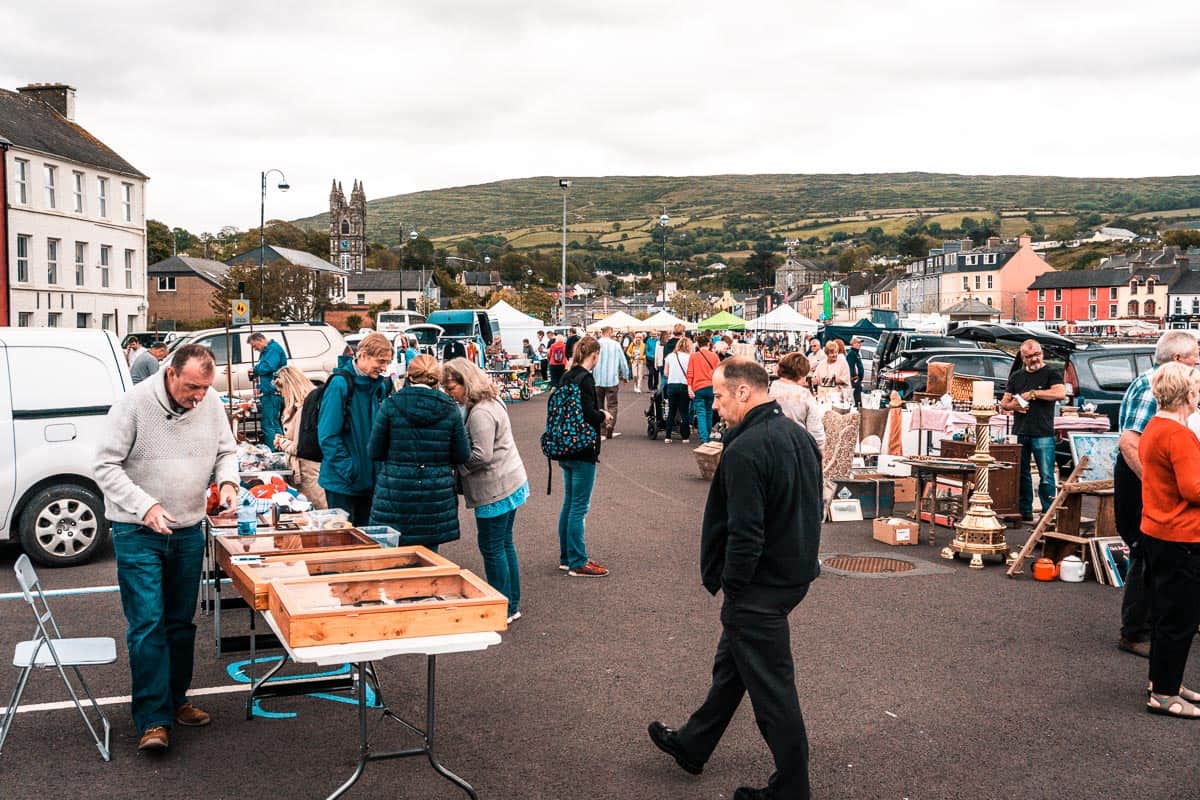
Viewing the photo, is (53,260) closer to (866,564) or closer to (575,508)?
(575,508)

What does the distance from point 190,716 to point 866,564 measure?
20.9 feet

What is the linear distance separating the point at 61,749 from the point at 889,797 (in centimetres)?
415

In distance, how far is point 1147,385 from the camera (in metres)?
6.94

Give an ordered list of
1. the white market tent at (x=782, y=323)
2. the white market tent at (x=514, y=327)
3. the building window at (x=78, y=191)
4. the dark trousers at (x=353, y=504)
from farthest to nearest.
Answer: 1. the building window at (x=78, y=191)
2. the white market tent at (x=514, y=327)
3. the white market tent at (x=782, y=323)
4. the dark trousers at (x=353, y=504)

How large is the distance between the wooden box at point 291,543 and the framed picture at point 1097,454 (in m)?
6.59

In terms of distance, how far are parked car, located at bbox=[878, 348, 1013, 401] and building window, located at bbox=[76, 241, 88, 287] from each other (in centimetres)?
4113

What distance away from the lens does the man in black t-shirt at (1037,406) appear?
37.5ft

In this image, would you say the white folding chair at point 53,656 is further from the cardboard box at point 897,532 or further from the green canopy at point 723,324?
the green canopy at point 723,324

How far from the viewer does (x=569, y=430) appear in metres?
8.96

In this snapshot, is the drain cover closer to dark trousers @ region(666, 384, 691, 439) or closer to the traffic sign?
dark trousers @ region(666, 384, 691, 439)

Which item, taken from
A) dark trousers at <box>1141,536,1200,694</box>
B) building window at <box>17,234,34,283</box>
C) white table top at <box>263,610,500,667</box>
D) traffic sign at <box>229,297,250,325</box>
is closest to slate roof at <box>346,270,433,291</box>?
building window at <box>17,234,34,283</box>

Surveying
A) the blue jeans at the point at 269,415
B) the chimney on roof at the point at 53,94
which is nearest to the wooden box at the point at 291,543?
the blue jeans at the point at 269,415

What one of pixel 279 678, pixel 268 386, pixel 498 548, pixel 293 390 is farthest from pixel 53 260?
pixel 279 678

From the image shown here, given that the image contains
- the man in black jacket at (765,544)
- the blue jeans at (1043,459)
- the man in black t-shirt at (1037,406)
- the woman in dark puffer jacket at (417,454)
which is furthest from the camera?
the blue jeans at (1043,459)
